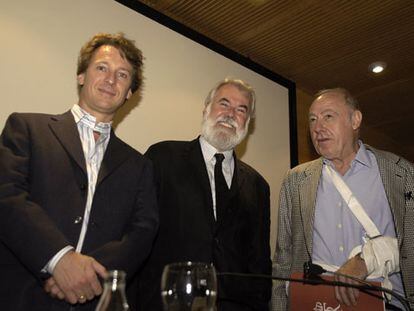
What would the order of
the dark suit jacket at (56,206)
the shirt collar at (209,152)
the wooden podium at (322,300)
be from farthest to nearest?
1. the shirt collar at (209,152)
2. the dark suit jacket at (56,206)
3. the wooden podium at (322,300)

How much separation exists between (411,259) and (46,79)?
230cm

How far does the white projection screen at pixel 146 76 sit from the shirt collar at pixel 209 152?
0.74m

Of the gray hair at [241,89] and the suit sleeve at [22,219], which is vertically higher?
the gray hair at [241,89]

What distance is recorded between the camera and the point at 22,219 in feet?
5.12

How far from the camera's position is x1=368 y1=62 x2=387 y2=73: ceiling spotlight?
428cm

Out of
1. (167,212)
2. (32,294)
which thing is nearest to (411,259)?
(167,212)

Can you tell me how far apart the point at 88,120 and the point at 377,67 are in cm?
331

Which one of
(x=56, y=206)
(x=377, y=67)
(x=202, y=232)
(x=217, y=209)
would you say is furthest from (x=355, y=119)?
(x=377, y=67)

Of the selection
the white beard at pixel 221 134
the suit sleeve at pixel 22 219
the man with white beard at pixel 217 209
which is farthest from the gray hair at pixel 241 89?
the suit sleeve at pixel 22 219

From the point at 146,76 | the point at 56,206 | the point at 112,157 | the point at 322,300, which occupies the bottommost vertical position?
the point at 322,300

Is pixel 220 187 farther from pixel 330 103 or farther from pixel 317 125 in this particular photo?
pixel 330 103

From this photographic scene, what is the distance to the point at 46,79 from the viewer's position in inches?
106

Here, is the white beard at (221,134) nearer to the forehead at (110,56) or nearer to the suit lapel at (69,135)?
the forehead at (110,56)

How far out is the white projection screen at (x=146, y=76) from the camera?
8.57 feet
